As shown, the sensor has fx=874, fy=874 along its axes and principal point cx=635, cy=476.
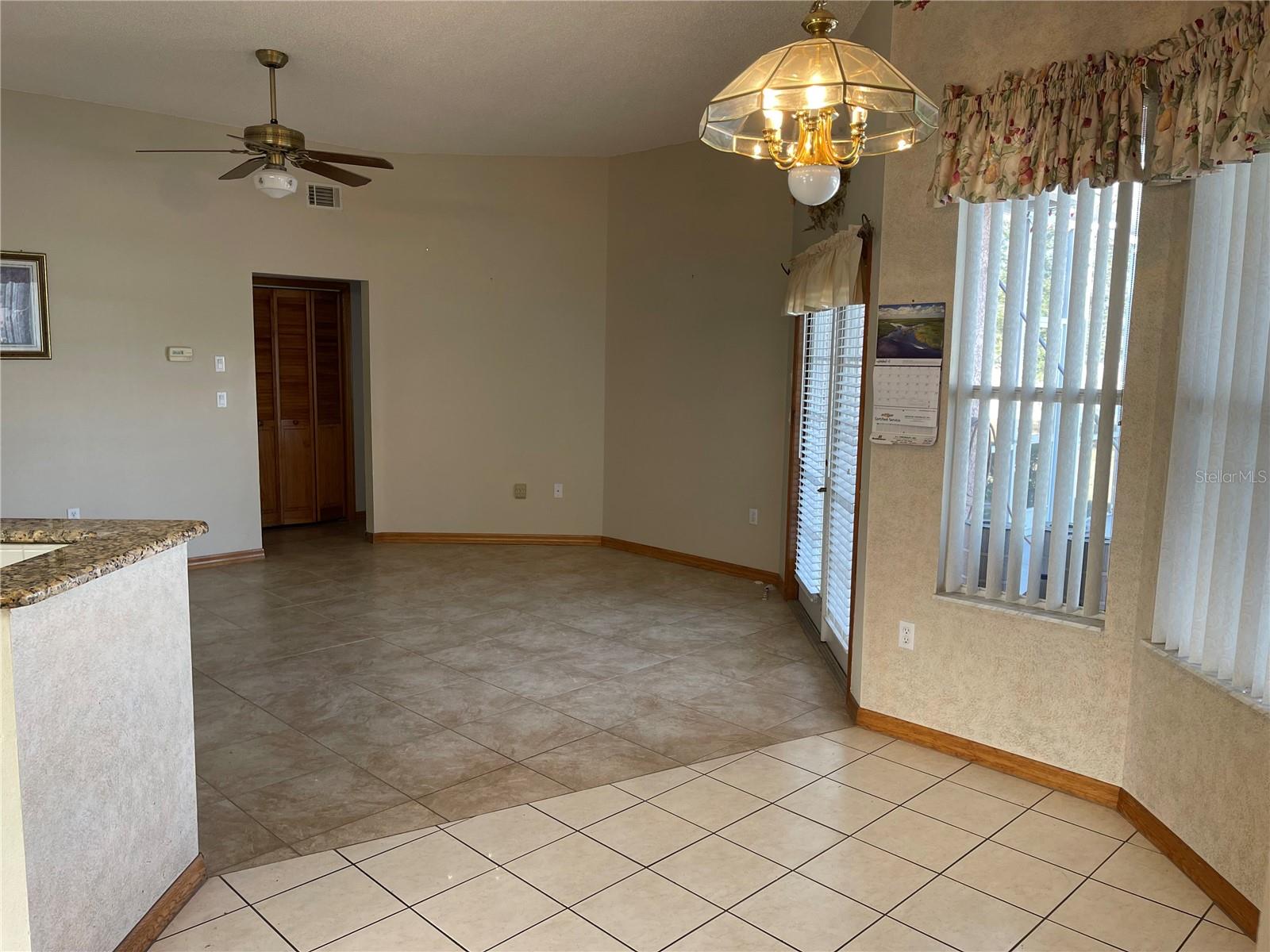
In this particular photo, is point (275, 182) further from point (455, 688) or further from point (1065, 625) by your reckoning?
point (1065, 625)

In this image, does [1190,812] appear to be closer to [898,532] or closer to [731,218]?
[898,532]

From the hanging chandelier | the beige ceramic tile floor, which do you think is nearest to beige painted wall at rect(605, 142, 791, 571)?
the beige ceramic tile floor

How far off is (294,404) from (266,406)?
235 millimetres

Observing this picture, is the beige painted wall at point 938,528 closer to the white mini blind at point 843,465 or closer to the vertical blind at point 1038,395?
the vertical blind at point 1038,395

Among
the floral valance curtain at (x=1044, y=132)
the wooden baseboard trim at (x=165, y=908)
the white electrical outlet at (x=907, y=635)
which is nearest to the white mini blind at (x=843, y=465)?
the white electrical outlet at (x=907, y=635)

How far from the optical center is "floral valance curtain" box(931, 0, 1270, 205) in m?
2.30

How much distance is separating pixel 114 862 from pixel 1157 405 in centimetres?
317

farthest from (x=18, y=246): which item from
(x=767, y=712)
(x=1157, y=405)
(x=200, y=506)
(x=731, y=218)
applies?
(x=1157, y=405)

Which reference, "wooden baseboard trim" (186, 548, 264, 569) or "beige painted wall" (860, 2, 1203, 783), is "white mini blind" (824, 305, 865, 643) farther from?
"wooden baseboard trim" (186, 548, 264, 569)

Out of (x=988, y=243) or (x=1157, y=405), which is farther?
(x=988, y=243)

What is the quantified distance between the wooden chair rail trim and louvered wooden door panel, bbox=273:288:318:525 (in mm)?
5431

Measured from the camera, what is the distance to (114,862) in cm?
201

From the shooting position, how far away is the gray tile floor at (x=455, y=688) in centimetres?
300

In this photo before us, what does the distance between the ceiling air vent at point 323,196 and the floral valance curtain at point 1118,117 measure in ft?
15.6
